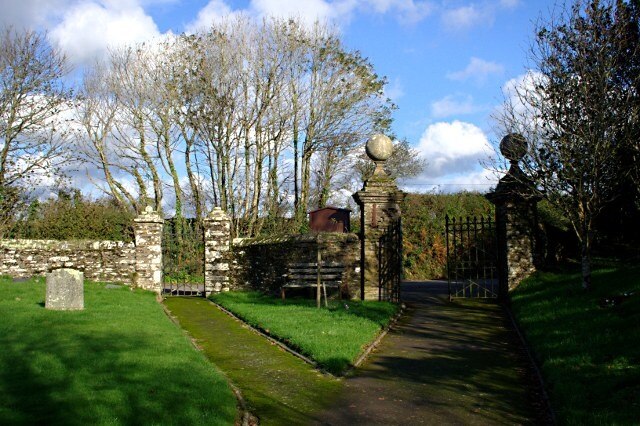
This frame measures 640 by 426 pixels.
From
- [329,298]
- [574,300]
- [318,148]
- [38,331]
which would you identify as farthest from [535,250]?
[318,148]

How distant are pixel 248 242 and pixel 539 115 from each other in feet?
31.2

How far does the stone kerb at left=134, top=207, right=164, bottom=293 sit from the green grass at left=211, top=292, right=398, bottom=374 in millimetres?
3555

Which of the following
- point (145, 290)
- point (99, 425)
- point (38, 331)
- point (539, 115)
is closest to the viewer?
point (99, 425)

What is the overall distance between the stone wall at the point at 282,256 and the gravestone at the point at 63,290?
213 inches

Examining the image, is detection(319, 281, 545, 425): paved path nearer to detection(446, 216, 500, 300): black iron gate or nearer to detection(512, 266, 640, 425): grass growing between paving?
detection(512, 266, 640, 425): grass growing between paving

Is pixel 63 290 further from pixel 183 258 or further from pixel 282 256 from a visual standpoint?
pixel 183 258

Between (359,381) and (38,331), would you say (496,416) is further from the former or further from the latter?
(38,331)

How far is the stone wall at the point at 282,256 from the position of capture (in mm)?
16191

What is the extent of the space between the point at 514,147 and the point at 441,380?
869 cm

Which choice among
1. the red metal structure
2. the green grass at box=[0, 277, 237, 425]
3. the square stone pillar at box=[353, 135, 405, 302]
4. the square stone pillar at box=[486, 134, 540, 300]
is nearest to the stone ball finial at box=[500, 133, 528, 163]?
the square stone pillar at box=[486, 134, 540, 300]

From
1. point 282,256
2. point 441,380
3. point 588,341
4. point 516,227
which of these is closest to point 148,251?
point 282,256

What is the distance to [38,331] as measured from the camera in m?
9.84

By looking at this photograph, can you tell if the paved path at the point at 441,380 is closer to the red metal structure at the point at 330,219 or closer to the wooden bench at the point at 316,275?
the wooden bench at the point at 316,275

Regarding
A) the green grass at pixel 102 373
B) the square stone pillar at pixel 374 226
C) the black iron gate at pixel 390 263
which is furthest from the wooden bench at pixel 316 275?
the green grass at pixel 102 373
